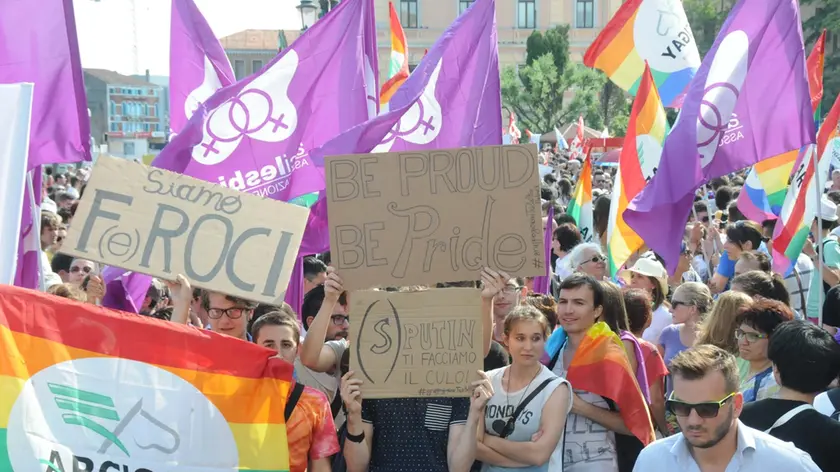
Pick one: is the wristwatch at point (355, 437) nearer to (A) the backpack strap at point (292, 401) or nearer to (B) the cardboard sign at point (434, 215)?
(A) the backpack strap at point (292, 401)

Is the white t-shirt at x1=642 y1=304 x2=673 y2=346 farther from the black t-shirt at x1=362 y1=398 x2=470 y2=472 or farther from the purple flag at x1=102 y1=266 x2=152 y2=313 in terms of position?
the purple flag at x1=102 y1=266 x2=152 y2=313

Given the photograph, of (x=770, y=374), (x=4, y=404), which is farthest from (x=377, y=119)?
(x=4, y=404)

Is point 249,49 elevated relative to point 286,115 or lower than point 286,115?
elevated

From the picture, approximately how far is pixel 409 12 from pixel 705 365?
225ft

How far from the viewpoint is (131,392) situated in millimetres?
4062

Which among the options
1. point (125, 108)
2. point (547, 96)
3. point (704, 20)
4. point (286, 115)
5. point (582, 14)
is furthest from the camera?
point (125, 108)

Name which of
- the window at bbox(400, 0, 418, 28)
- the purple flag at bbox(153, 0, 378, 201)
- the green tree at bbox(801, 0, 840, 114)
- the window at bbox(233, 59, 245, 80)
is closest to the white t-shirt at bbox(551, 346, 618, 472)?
the purple flag at bbox(153, 0, 378, 201)

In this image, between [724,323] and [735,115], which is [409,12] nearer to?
[735,115]

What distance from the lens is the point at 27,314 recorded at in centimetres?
406

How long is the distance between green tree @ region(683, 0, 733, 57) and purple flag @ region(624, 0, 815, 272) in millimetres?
56920

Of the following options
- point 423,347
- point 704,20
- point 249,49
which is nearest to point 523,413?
point 423,347

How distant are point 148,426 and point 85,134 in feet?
9.15

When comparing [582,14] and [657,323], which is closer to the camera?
[657,323]

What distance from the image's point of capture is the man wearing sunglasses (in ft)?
11.6
